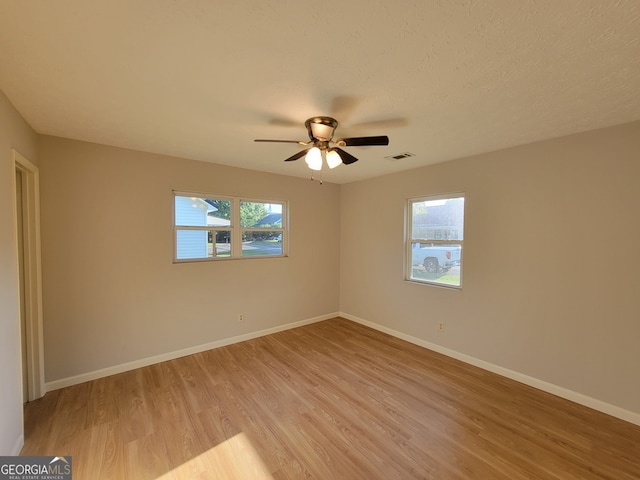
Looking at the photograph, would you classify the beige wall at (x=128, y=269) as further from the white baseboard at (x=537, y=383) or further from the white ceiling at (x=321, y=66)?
the white baseboard at (x=537, y=383)

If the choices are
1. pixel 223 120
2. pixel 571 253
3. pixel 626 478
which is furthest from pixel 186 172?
pixel 626 478

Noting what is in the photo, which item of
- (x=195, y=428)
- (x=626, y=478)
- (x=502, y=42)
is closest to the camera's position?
(x=502, y=42)

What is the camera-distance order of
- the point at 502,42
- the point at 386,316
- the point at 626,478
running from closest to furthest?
the point at 502,42 < the point at 626,478 < the point at 386,316

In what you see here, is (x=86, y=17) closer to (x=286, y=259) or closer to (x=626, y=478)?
(x=286, y=259)

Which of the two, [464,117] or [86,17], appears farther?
[464,117]

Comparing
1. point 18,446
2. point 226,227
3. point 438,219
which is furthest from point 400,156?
point 18,446

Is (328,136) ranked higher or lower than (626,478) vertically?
→ higher

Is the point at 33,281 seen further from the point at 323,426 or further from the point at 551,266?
the point at 551,266

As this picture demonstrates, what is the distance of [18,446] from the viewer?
1.87 m

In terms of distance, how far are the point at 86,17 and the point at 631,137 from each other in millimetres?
3784

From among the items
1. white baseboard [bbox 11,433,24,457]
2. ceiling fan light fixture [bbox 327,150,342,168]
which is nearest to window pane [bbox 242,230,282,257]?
ceiling fan light fixture [bbox 327,150,342,168]

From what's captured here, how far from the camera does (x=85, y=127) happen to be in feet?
7.89

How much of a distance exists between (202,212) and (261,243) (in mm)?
961

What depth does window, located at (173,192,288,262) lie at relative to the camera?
340cm
